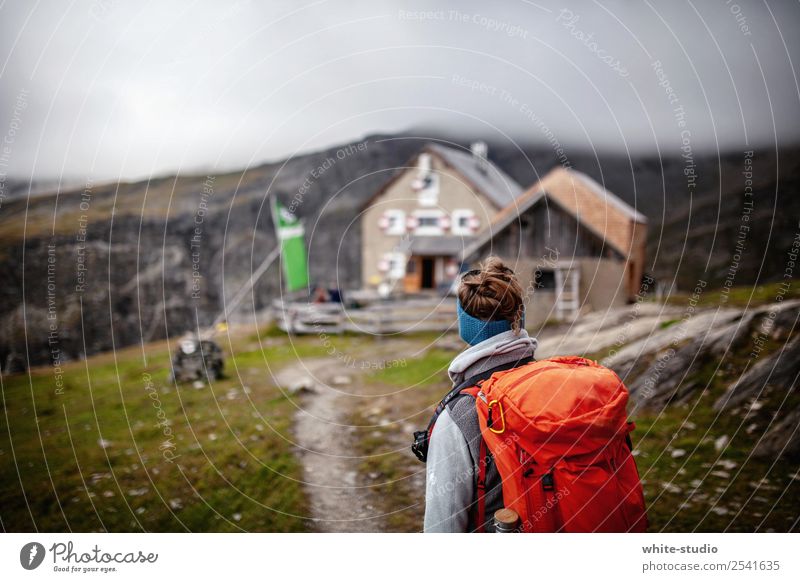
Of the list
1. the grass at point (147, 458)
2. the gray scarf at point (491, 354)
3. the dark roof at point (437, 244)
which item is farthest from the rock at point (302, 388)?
the dark roof at point (437, 244)

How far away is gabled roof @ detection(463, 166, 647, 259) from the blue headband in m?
7.32

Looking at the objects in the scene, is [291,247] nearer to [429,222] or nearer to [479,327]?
[429,222]

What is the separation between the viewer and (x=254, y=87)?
14.1 ft

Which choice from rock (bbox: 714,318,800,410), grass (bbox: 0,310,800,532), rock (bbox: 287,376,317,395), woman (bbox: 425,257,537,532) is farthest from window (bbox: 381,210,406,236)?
woman (bbox: 425,257,537,532)

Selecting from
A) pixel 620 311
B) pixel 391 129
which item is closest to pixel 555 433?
pixel 391 129

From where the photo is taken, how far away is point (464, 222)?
12789 mm

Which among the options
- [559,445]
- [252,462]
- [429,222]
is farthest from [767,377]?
[429,222]

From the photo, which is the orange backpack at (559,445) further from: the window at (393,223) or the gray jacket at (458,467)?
the window at (393,223)

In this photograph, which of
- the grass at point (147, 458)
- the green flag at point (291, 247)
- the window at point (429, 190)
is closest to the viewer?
the grass at point (147, 458)

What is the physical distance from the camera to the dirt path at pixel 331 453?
128 inches

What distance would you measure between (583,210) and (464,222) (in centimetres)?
317

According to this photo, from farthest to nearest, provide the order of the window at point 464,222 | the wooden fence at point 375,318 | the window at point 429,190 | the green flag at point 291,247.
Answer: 1. the window at point 429,190
2. the window at point 464,222
3. the wooden fence at point 375,318
4. the green flag at point 291,247

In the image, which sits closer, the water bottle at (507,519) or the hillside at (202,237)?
the water bottle at (507,519)
